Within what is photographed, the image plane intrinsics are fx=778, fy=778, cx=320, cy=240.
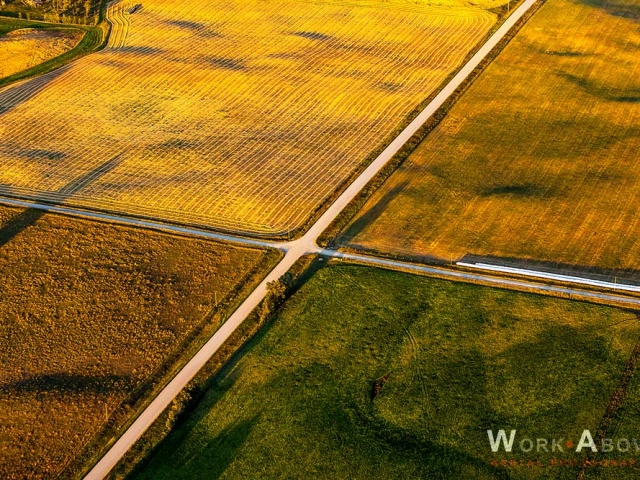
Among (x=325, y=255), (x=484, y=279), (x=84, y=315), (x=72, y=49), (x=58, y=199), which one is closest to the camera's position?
(x=84, y=315)

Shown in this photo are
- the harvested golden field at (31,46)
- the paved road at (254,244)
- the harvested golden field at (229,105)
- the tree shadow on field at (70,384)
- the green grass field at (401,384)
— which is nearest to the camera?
the green grass field at (401,384)

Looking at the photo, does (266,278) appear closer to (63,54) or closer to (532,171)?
(532,171)

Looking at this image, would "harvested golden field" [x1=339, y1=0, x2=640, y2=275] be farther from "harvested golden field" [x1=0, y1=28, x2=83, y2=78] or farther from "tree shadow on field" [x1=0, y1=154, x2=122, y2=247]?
"harvested golden field" [x1=0, y1=28, x2=83, y2=78]

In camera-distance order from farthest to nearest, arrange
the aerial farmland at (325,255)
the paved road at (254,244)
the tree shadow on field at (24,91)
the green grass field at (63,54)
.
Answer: the green grass field at (63,54), the tree shadow on field at (24,91), the paved road at (254,244), the aerial farmland at (325,255)

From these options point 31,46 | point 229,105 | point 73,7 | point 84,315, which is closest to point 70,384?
point 84,315

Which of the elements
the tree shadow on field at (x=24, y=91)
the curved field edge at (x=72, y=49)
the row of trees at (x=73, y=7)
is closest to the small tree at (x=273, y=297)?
the tree shadow on field at (x=24, y=91)

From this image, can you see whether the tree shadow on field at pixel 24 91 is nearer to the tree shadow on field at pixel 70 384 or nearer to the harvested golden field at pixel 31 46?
the harvested golden field at pixel 31 46
